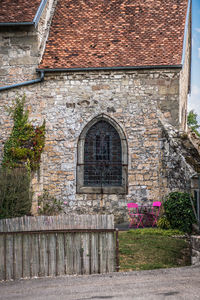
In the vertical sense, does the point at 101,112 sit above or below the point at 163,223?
above

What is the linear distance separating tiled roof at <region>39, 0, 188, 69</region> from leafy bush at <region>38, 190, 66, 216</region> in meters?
4.53

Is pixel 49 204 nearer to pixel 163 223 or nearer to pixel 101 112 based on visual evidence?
pixel 101 112

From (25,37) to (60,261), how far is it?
9020 millimetres

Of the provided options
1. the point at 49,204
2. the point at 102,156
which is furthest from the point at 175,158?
the point at 49,204

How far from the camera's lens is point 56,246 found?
7.41m

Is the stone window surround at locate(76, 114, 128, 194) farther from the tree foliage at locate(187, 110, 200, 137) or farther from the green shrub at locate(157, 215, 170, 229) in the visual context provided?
the tree foliage at locate(187, 110, 200, 137)

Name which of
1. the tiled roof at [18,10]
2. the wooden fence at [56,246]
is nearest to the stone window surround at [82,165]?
the tiled roof at [18,10]

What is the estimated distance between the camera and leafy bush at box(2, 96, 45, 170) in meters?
12.6

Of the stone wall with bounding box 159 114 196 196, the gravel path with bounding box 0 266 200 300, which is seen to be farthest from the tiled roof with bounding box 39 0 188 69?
the gravel path with bounding box 0 266 200 300

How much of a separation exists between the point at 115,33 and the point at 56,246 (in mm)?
9413

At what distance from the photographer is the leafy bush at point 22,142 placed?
12587 mm

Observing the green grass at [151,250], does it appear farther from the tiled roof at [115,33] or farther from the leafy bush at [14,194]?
the tiled roof at [115,33]

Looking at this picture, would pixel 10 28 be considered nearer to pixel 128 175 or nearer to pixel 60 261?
pixel 128 175

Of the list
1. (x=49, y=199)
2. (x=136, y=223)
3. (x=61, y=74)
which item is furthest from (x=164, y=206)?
(x=61, y=74)
